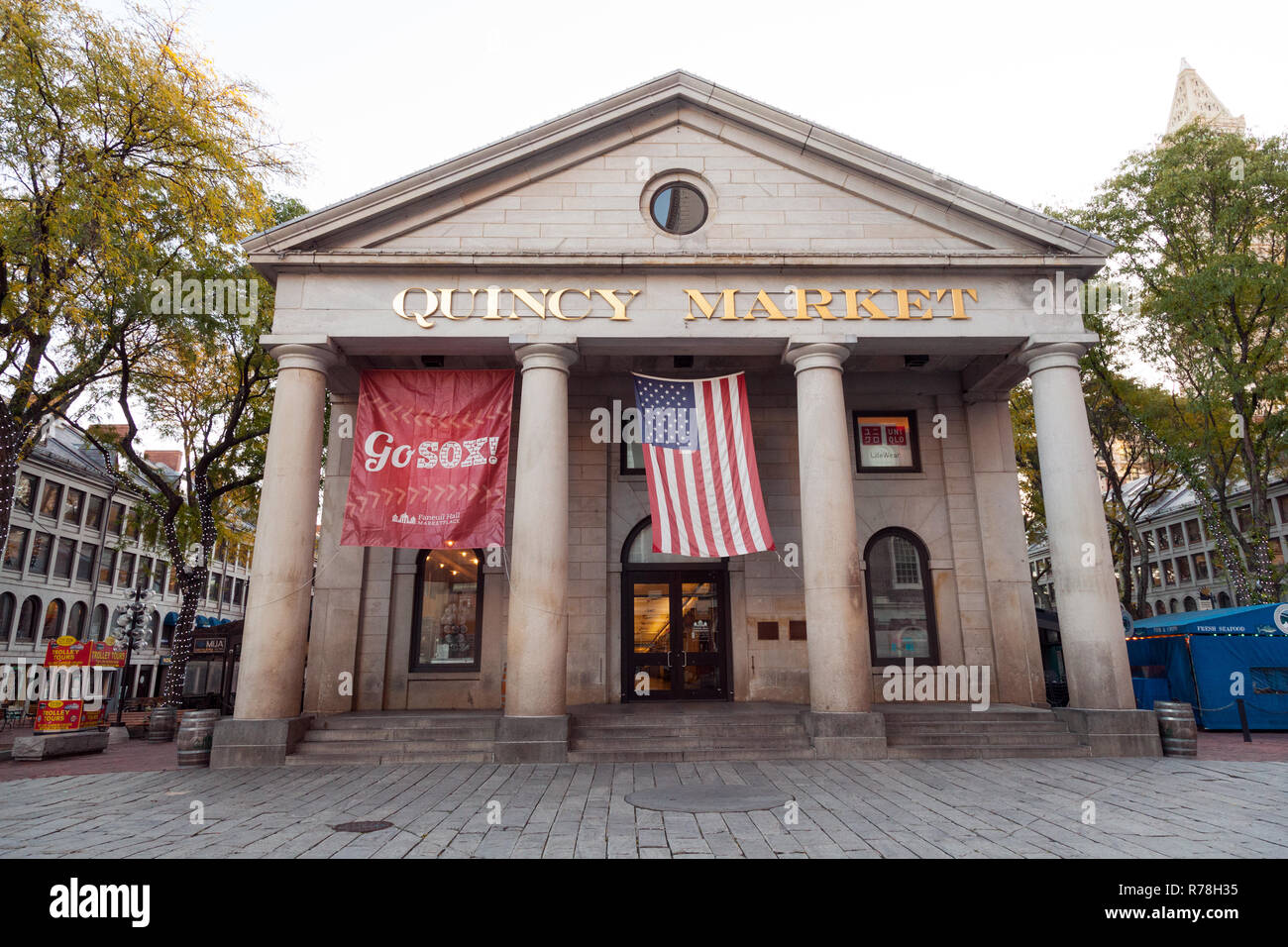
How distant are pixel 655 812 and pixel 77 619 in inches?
2087

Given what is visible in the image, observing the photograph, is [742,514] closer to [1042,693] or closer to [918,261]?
[918,261]

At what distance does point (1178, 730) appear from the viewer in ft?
40.8

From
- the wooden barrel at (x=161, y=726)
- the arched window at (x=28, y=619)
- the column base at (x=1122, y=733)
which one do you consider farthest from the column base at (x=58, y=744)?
the arched window at (x=28, y=619)

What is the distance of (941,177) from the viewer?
1477 cm

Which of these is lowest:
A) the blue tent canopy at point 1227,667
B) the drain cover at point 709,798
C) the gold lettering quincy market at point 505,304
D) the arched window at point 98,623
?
the drain cover at point 709,798

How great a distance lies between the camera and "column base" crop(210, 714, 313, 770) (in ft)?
39.7

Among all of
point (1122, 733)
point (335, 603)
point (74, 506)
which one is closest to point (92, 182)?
point (335, 603)

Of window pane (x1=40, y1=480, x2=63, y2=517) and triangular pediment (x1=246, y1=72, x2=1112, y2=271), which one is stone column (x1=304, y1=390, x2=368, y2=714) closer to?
triangular pediment (x1=246, y1=72, x2=1112, y2=271)

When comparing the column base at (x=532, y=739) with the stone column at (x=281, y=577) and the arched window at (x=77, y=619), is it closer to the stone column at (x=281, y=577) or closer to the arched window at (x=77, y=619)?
the stone column at (x=281, y=577)

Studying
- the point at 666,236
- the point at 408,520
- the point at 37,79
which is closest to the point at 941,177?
the point at 666,236

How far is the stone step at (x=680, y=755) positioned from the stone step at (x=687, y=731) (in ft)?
1.80

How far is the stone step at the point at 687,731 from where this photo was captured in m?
13.1

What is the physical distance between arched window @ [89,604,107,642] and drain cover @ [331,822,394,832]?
51135mm

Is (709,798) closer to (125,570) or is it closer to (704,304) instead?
(704,304)
